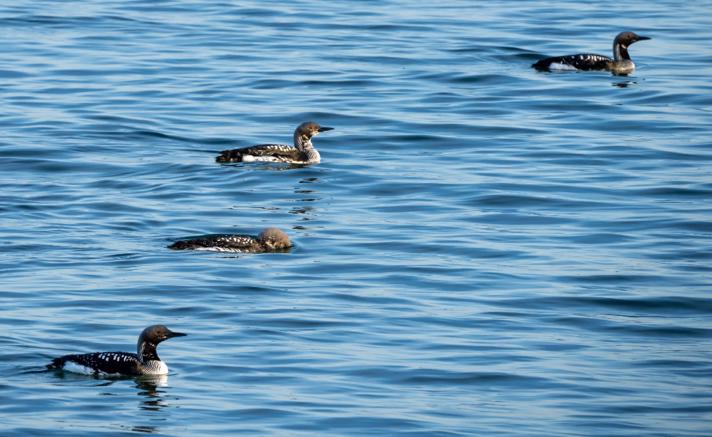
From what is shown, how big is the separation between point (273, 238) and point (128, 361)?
17.2 feet

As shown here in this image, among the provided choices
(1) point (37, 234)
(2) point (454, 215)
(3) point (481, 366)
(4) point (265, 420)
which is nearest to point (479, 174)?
(2) point (454, 215)

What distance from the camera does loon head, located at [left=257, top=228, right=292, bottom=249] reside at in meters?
21.1

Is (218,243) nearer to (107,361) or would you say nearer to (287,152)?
(107,361)

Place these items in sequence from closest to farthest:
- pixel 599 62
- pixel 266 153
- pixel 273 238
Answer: pixel 273 238, pixel 266 153, pixel 599 62

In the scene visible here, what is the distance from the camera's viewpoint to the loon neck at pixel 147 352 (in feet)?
53.1

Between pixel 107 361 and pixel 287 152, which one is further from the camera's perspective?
pixel 287 152

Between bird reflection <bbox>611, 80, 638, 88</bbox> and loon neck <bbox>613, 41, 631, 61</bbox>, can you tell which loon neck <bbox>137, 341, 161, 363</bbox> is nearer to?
bird reflection <bbox>611, 80, 638, 88</bbox>

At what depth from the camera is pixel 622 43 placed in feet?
111

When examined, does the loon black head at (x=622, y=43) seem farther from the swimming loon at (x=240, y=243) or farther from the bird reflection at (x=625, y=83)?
the swimming loon at (x=240, y=243)

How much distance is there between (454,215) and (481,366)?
22.5 ft

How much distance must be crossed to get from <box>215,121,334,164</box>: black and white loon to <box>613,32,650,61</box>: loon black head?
925cm

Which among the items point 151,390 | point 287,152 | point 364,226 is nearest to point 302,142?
point 287,152

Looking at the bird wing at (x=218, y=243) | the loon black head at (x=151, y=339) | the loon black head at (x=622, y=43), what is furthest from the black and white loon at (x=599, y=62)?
the loon black head at (x=151, y=339)

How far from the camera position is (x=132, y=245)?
21281mm
